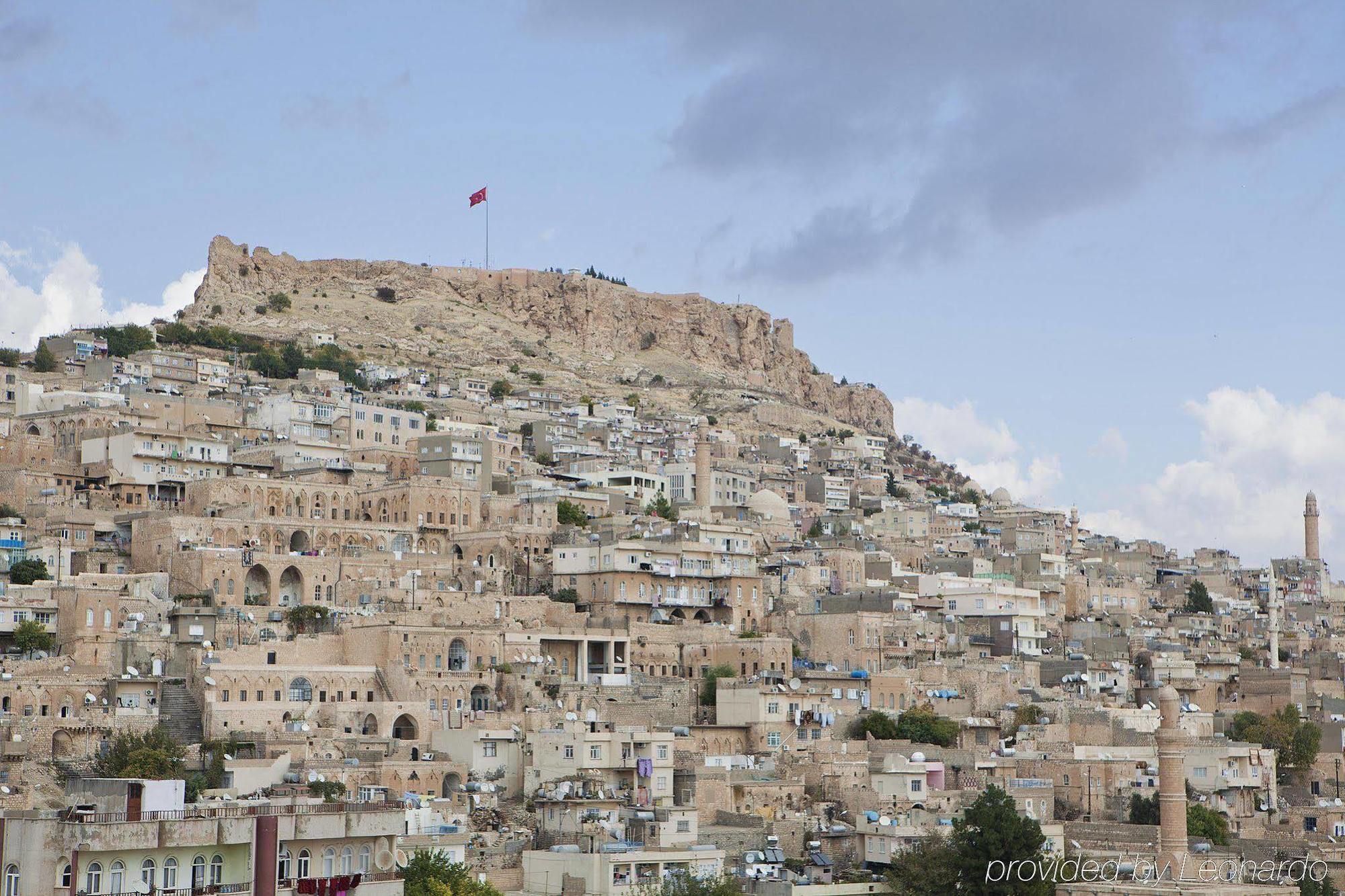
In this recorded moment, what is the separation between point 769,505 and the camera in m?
83.8

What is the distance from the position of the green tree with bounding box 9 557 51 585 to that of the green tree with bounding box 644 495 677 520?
23935 mm

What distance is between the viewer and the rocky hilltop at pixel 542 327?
111 meters

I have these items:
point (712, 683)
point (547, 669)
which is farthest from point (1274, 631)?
point (547, 669)

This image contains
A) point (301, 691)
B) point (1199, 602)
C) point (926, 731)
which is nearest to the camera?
point (301, 691)

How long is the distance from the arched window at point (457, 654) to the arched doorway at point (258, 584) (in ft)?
21.4

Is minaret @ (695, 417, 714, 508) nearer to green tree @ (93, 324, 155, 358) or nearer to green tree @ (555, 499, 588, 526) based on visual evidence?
green tree @ (555, 499, 588, 526)

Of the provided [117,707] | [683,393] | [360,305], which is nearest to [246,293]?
[360,305]

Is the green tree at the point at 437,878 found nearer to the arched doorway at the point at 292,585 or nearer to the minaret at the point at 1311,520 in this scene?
the arched doorway at the point at 292,585

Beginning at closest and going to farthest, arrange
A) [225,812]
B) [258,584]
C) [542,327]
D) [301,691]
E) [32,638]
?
[225,812]
[301,691]
[32,638]
[258,584]
[542,327]

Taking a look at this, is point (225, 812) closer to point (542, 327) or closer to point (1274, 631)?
point (1274, 631)

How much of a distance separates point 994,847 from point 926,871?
1441 millimetres

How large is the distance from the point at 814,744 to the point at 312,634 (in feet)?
42.7

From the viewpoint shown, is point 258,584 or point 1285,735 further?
point 1285,735

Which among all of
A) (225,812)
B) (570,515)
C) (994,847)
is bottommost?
(994,847)
